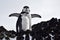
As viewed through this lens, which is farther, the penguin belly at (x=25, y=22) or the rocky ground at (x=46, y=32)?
the penguin belly at (x=25, y=22)

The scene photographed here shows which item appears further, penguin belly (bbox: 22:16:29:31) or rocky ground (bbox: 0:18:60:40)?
penguin belly (bbox: 22:16:29:31)

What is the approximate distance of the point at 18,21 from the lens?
4340mm

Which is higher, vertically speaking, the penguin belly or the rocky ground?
the rocky ground

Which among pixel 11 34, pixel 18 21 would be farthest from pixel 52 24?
pixel 18 21

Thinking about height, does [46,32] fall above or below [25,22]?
above

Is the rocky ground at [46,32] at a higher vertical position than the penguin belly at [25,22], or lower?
higher

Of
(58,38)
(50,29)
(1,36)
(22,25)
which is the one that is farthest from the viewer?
(22,25)

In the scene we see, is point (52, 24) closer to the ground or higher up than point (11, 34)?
higher up

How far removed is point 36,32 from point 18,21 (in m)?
2.26

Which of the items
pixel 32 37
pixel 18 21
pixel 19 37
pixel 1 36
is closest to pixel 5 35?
pixel 1 36

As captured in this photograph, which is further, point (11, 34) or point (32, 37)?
point (11, 34)

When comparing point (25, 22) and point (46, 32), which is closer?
point (46, 32)

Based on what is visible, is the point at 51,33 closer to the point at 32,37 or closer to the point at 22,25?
the point at 32,37

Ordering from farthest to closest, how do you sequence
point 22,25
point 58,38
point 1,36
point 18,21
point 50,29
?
point 18,21 < point 22,25 < point 1,36 < point 50,29 < point 58,38
